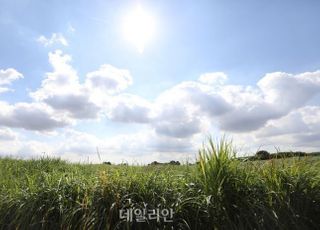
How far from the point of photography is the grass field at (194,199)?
5012mm

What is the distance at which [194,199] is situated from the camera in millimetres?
5266

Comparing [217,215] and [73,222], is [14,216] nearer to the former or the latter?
[73,222]

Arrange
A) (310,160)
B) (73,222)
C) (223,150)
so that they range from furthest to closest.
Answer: (310,160), (223,150), (73,222)

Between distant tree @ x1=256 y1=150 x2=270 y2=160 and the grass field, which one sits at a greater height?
distant tree @ x1=256 y1=150 x2=270 y2=160

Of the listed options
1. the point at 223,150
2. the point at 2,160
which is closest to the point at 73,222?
the point at 223,150

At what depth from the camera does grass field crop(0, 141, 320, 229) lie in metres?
5.01

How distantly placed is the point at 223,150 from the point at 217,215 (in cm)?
92

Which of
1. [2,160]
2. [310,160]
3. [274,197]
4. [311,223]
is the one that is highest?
[2,160]

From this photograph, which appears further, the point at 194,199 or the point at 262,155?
the point at 262,155

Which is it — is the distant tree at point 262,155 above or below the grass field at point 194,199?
above

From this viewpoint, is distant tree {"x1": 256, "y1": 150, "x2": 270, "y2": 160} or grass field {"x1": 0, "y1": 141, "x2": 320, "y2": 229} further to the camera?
distant tree {"x1": 256, "y1": 150, "x2": 270, "y2": 160}

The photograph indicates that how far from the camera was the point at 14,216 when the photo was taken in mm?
5781

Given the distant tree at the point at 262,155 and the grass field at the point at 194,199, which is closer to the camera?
the grass field at the point at 194,199

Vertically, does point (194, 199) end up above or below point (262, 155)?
below
